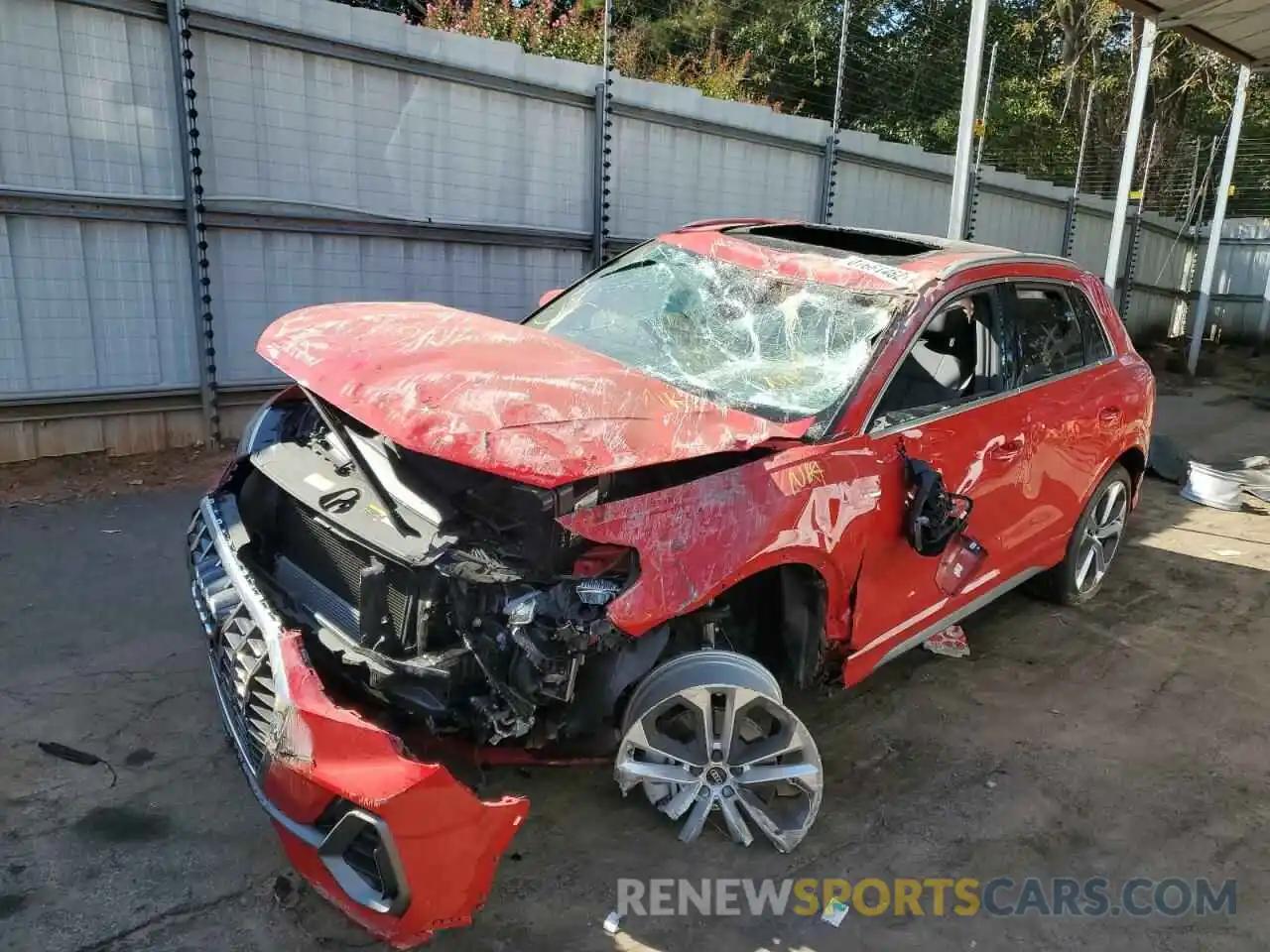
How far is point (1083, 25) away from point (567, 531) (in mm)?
21484

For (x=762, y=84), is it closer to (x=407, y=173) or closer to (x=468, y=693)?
(x=407, y=173)

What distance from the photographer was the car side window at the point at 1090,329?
456cm

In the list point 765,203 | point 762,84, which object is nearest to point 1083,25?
point 762,84

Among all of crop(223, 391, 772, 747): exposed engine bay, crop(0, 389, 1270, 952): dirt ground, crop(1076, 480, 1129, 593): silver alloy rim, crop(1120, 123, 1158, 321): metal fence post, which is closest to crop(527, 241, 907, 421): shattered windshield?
crop(223, 391, 772, 747): exposed engine bay

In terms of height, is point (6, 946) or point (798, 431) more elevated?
point (798, 431)

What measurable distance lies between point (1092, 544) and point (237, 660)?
4410mm

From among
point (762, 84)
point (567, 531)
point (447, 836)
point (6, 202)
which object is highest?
point (762, 84)

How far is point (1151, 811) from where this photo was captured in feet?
10.6

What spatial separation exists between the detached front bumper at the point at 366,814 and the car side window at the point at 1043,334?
2977 mm

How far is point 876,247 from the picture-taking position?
4.16 metres

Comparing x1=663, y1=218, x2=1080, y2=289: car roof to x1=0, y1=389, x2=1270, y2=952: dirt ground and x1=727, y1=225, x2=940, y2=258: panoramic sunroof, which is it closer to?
x1=727, y1=225, x2=940, y2=258: panoramic sunroof

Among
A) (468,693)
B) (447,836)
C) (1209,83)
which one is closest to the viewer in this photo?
(447,836)

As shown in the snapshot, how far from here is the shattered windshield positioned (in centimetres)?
327

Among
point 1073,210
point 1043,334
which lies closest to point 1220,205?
point 1073,210
